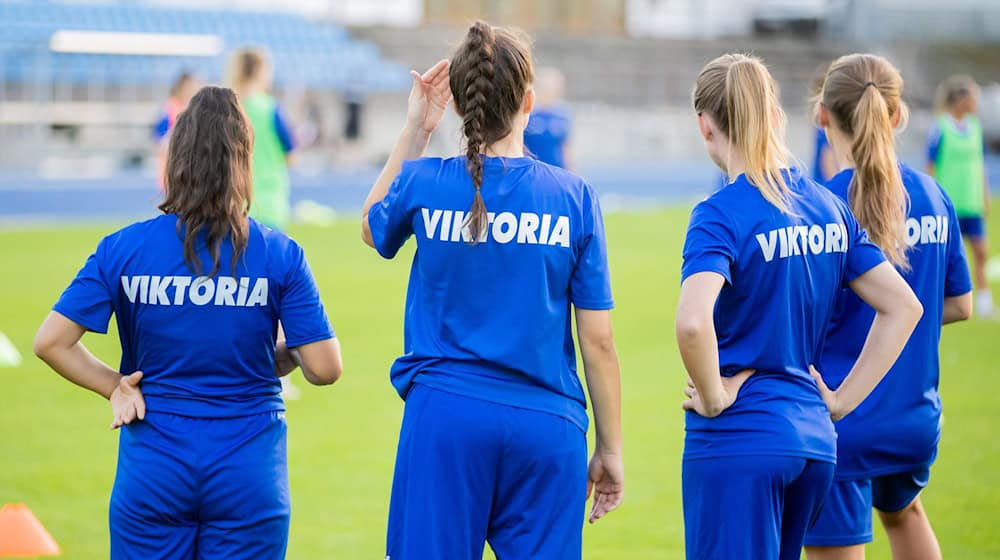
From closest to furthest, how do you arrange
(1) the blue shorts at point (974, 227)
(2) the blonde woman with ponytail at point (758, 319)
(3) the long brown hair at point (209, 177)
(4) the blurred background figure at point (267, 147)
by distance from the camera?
(2) the blonde woman with ponytail at point (758, 319) → (3) the long brown hair at point (209, 177) → (4) the blurred background figure at point (267, 147) → (1) the blue shorts at point (974, 227)

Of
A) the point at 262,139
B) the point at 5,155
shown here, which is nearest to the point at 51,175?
the point at 5,155

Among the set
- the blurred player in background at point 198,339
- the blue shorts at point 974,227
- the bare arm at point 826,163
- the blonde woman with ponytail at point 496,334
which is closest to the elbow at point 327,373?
the blurred player in background at point 198,339

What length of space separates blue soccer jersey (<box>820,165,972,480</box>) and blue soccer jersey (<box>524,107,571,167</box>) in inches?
378

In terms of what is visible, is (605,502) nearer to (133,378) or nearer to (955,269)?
(133,378)

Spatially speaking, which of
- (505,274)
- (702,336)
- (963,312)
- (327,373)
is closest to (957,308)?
(963,312)

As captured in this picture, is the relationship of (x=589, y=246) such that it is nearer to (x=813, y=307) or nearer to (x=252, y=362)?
(x=813, y=307)

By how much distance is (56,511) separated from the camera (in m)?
5.80

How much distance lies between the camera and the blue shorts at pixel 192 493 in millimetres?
3203

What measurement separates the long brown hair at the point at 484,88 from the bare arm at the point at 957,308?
1795mm

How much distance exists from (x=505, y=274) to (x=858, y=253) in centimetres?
101

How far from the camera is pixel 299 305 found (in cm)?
328

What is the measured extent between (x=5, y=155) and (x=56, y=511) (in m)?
20.6

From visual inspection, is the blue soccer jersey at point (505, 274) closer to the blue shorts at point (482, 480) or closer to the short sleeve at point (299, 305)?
the blue shorts at point (482, 480)

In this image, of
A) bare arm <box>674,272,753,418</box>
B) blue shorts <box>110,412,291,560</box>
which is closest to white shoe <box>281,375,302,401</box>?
blue shorts <box>110,412,291,560</box>
